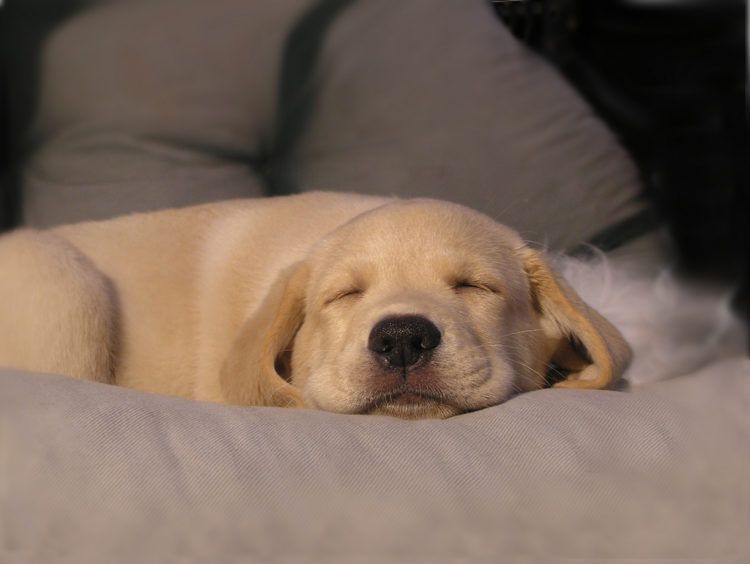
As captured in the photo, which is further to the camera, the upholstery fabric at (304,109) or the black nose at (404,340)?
the upholstery fabric at (304,109)

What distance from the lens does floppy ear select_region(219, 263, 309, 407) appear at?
236 cm

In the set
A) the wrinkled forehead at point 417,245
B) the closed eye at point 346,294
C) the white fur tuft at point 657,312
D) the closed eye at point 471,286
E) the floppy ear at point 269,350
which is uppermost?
the wrinkled forehead at point 417,245

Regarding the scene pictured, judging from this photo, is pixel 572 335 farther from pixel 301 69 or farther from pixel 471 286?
pixel 301 69

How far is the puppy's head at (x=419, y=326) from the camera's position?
84.9 inches

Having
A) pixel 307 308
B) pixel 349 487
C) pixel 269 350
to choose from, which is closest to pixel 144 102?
pixel 307 308

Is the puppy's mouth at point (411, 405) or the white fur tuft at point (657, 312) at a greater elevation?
the puppy's mouth at point (411, 405)

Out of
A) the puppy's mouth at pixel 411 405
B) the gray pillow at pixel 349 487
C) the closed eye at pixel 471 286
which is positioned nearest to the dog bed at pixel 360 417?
Result: the gray pillow at pixel 349 487

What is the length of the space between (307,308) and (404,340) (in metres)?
0.52

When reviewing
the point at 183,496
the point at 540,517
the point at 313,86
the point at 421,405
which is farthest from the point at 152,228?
the point at 540,517

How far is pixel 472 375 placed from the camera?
2.16m

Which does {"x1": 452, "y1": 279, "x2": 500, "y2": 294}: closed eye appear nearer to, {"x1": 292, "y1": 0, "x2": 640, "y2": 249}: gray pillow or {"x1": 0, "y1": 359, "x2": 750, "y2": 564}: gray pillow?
{"x1": 0, "y1": 359, "x2": 750, "y2": 564}: gray pillow

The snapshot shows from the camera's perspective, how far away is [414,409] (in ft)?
7.11

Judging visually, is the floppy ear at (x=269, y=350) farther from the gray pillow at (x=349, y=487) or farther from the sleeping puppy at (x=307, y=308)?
the gray pillow at (x=349, y=487)

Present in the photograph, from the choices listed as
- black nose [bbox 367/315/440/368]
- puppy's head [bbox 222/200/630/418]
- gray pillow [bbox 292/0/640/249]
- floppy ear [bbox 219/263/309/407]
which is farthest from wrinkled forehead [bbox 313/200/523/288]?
gray pillow [bbox 292/0/640/249]
